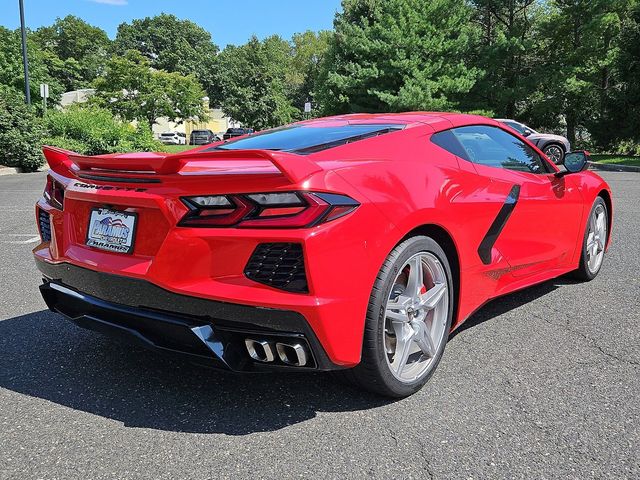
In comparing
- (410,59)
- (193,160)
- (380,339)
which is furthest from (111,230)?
(410,59)

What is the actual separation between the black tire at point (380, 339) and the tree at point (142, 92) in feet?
118

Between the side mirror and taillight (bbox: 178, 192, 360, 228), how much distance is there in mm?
2390

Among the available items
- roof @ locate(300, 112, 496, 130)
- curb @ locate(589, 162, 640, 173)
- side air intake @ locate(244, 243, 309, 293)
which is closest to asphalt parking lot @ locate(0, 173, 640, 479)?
side air intake @ locate(244, 243, 309, 293)

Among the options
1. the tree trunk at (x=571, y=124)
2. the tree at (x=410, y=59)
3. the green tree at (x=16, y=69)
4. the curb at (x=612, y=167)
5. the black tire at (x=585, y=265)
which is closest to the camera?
the black tire at (x=585, y=265)

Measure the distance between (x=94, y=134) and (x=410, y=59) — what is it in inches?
583

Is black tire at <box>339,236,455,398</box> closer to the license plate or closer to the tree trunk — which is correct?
the license plate

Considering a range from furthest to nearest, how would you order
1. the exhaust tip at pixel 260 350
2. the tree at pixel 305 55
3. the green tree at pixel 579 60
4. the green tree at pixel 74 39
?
the green tree at pixel 74 39 < the tree at pixel 305 55 < the green tree at pixel 579 60 < the exhaust tip at pixel 260 350

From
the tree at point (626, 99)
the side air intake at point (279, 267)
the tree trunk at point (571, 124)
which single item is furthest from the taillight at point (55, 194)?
the tree trunk at point (571, 124)

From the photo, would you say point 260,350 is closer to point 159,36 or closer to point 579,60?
point 579,60

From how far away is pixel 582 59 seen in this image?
89.9 ft

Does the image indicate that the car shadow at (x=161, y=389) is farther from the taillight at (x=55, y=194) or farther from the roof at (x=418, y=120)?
the roof at (x=418, y=120)

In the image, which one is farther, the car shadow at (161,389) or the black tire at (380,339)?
the car shadow at (161,389)

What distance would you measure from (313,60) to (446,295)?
280ft

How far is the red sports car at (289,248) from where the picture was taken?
87.4 inches
